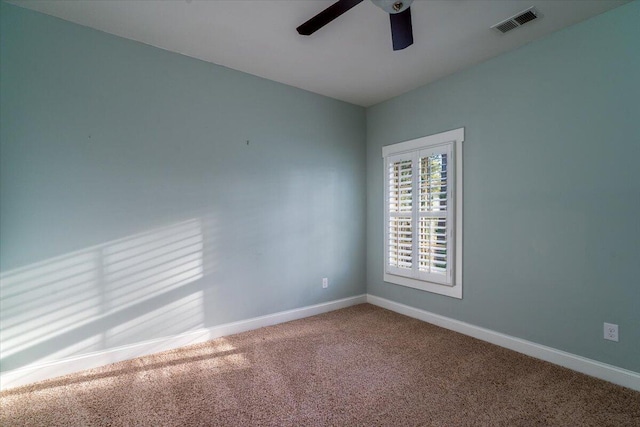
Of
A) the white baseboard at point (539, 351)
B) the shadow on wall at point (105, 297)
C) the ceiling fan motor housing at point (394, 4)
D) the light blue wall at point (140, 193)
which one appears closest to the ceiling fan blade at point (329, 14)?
the ceiling fan motor housing at point (394, 4)

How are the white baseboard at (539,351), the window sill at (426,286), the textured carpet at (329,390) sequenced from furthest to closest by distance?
the window sill at (426,286) < the white baseboard at (539,351) < the textured carpet at (329,390)

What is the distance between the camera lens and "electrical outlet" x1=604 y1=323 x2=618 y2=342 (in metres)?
2.20

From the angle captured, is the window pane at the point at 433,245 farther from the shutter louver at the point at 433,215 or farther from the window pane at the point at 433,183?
the window pane at the point at 433,183

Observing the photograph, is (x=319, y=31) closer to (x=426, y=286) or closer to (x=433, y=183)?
(x=433, y=183)

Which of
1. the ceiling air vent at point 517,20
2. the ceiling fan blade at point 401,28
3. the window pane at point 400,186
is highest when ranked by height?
the ceiling air vent at point 517,20

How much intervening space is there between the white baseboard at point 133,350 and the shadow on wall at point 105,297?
0.16 feet

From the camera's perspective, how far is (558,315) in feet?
8.14

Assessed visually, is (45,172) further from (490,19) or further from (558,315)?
(558,315)

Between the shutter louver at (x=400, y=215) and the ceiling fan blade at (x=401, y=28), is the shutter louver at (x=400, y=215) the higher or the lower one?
the lower one

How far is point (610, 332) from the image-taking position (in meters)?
2.22

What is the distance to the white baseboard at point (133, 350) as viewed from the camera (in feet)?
7.26

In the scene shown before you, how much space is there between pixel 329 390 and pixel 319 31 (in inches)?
104

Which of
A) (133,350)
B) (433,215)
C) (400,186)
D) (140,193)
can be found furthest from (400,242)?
(133,350)

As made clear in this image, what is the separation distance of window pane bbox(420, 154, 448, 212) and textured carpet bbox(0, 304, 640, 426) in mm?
1340
